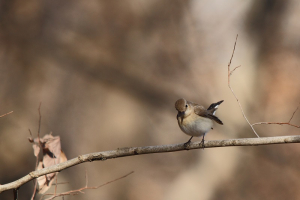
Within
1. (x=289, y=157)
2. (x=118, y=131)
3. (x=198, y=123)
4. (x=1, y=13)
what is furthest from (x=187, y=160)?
(x=1, y=13)

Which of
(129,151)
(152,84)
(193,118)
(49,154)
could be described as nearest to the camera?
(129,151)

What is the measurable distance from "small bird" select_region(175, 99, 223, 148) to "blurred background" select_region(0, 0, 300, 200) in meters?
1.78

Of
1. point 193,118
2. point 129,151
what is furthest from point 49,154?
point 193,118

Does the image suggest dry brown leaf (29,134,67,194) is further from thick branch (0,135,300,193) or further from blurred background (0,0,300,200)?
blurred background (0,0,300,200)

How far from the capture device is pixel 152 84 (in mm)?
5000

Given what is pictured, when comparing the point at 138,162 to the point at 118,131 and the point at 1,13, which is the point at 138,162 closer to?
the point at 118,131

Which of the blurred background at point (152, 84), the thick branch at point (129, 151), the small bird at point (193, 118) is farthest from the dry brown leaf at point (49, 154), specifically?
the blurred background at point (152, 84)

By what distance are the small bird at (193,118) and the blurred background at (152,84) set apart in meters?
1.78

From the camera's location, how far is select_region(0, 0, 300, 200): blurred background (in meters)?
4.80

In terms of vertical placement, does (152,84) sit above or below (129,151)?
above

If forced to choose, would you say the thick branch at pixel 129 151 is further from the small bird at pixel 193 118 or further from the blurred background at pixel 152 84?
the blurred background at pixel 152 84

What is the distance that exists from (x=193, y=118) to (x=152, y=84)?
2.03 metres

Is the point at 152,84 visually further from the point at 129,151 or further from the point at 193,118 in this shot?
the point at 129,151

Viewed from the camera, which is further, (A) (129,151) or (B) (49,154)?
(B) (49,154)
